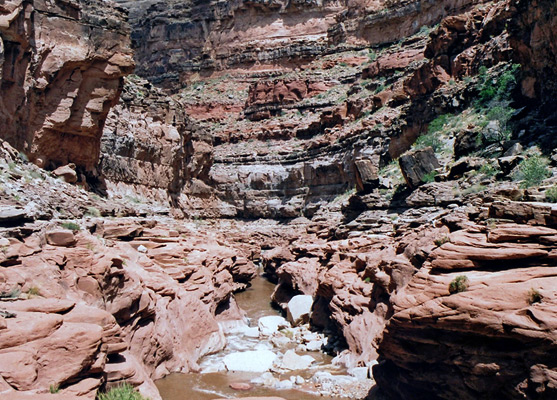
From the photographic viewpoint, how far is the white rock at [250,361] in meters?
11.9

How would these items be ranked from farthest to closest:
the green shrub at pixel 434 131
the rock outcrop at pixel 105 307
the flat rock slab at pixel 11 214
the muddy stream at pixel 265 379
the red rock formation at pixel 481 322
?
the green shrub at pixel 434 131
the muddy stream at pixel 265 379
the flat rock slab at pixel 11 214
the red rock formation at pixel 481 322
the rock outcrop at pixel 105 307

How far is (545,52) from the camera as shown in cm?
1433

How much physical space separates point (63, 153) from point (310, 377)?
12.1m

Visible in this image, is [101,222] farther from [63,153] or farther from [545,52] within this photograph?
[545,52]

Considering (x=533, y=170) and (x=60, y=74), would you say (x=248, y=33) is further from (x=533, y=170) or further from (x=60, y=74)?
(x=533, y=170)

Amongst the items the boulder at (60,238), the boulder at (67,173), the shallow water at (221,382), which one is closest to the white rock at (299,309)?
the shallow water at (221,382)

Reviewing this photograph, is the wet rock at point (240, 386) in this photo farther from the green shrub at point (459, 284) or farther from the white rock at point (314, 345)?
the green shrub at point (459, 284)

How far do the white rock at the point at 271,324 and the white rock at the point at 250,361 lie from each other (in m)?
2.55

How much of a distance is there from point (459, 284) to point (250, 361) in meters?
6.80

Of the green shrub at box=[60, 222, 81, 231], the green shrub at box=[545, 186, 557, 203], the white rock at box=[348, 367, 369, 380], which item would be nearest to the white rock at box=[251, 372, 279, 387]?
the white rock at box=[348, 367, 369, 380]

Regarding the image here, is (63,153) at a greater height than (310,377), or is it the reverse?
(63,153)

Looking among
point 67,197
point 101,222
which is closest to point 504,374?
point 101,222

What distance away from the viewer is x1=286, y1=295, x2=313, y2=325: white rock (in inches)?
640

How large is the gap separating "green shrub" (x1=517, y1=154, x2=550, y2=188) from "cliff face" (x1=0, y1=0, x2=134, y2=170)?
14.3 meters
